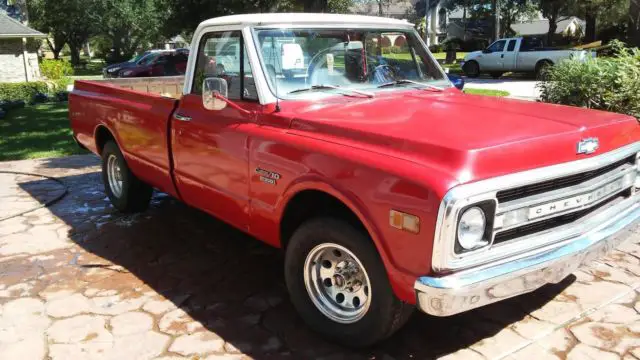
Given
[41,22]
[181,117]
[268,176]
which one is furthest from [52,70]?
[41,22]

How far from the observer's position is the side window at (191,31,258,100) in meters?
3.85

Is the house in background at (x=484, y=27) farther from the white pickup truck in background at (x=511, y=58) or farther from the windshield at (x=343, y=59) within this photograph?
the windshield at (x=343, y=59)

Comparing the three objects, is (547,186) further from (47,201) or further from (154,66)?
(154,66)

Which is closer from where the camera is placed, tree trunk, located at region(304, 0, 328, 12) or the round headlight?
the round headlight

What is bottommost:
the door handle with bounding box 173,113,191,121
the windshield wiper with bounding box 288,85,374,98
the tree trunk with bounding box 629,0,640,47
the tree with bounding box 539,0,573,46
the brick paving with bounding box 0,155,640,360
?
the brick paving with bounding box 0,155,640,360

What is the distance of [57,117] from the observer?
1373 centimetres

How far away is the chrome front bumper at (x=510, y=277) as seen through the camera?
2.55m

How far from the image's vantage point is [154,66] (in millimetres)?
25656

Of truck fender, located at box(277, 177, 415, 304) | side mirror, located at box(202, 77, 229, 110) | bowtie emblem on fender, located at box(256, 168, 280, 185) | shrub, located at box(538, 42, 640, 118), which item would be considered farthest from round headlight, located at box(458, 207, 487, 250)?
shrub, located at box(538, 42, 640, 118)

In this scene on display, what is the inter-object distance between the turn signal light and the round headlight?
201mm

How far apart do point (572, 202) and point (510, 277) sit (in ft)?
2.02

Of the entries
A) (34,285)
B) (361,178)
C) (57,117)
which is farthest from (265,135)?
(57,117)

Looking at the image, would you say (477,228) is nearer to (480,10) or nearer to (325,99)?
(325,99)

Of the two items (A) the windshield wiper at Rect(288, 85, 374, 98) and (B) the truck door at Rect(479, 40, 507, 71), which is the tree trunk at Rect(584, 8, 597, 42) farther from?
(A) the windshield wiper at Rect(288, 85, 374, 98)
